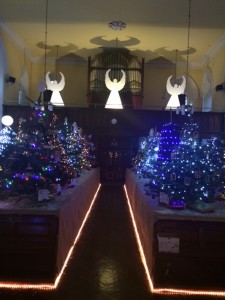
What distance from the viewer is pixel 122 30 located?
10.8 m

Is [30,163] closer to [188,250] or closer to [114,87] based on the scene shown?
[188,250]

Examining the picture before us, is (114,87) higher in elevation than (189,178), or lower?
higher

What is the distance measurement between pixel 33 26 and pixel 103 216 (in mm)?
6751

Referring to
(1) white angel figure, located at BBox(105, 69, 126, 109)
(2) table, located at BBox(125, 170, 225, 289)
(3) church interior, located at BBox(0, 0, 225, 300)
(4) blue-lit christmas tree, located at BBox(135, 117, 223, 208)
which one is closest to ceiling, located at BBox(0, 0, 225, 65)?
(3) church interior, located at BBox(0, 0, 225, 300)

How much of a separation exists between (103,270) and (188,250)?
44.5 inches

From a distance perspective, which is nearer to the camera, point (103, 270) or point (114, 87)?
point (103, 270)

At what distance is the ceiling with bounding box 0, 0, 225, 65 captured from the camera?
8.83 metres

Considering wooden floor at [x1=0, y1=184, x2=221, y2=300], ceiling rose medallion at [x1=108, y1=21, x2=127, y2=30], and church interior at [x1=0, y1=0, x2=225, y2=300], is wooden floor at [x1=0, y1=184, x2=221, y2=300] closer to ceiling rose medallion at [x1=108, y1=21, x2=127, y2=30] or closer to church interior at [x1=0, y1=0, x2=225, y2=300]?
church interior at [x1=0, y1=0, x2=225, y2=300]

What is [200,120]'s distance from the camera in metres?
12.6

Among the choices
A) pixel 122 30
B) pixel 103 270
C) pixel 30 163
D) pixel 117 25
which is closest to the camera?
pixel 103 270

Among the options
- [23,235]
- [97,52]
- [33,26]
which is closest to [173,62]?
[97,52]

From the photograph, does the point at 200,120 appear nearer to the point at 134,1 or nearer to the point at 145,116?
the point at 145,116

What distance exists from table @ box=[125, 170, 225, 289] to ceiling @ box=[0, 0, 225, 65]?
21.1 feet

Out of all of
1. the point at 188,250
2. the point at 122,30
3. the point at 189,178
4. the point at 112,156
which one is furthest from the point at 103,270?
the point at 112,156
